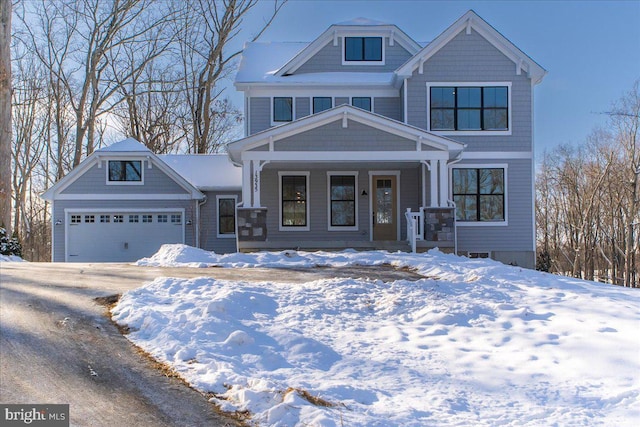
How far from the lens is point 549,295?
7043 mm

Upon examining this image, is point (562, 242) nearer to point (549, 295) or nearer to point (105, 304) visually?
point (549, 295)

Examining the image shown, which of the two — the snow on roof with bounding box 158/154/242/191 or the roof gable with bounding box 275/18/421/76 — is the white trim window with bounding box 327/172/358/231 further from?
the roof gable with bounding box 275/18/421/76

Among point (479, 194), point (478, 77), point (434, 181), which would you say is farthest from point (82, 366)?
point (478, 77)

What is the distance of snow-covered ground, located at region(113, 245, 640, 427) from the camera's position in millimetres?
3865

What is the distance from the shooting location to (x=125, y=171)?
1867cm

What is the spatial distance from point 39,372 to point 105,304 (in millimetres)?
2412

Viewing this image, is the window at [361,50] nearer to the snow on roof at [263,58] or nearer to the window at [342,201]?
the snow on roof at [263,58]

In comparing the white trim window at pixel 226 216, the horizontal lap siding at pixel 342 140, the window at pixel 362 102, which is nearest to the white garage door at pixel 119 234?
the white trim window at pixel 226 216

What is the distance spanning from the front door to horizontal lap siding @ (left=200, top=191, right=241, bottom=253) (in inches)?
218

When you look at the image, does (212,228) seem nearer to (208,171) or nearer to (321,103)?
(208,171)

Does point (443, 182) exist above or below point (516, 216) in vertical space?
above

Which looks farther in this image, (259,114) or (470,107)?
(259,114)

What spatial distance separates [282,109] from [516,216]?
8458 millimetres

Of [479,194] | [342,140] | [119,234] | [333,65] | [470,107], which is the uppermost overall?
[333,65]
